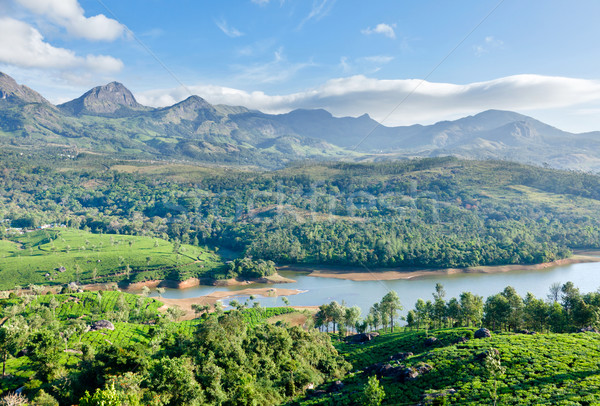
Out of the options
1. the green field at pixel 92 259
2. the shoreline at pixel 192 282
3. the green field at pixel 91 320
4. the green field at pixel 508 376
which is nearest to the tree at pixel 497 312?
the green field at pixel 508 376

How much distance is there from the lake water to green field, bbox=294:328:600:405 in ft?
146

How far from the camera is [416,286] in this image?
100 metres

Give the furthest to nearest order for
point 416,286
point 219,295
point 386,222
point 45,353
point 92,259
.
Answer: point 386,222 → point 92,259 → point 416,286 → point 219,295 → point 45,353

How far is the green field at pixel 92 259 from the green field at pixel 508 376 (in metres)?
85.9

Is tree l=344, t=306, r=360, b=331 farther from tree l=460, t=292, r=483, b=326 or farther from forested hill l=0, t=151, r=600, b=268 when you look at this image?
forested hill l=0, t=151, r=600, b=268

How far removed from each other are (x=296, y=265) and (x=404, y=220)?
59134 mm

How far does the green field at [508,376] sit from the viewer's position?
87.0ft

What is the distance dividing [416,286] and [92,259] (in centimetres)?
10353

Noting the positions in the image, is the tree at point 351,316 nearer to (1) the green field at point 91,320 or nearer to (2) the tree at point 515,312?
(1) the green field at point 91,320

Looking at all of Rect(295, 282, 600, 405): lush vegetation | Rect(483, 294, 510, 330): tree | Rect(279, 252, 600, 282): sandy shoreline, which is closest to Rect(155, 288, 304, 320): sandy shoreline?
Rect(279, 252, 600, 282): sandy shoreline

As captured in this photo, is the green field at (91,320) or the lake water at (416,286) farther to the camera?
the lake water at (416,286)

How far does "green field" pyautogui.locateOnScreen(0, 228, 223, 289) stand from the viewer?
329ft

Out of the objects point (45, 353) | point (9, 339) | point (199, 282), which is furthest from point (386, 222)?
point (9, 339)

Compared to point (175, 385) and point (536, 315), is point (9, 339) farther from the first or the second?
point (536, 315)
